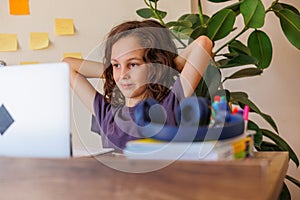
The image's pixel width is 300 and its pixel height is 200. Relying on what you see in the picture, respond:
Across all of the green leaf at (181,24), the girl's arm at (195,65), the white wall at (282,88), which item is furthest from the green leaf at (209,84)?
the white wall at (282,88)

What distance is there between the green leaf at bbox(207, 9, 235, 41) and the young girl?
Answer: 64 centimetres

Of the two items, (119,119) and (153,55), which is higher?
(153,55)

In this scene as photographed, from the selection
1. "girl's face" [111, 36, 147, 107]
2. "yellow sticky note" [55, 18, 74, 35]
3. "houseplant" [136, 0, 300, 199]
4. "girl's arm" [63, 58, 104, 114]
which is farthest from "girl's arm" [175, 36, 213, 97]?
"yellow sticky note" [55, 18, 74, 35]

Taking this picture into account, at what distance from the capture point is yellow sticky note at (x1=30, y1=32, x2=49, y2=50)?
88.9 inches

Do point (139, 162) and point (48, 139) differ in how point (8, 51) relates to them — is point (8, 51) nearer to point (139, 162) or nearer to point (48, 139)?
point (48, 139)

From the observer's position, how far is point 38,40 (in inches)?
89.1

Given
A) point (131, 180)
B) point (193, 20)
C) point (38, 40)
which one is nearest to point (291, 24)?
point (193, 20)

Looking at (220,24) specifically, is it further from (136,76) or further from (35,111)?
(35,111)

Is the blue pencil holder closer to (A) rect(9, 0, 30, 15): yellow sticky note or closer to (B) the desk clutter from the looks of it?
(B) the desk clutter

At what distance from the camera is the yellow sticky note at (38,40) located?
2.26m

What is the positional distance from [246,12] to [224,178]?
1.26 meters

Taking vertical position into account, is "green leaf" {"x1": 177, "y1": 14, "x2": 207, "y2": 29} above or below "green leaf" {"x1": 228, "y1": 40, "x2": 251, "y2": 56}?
above

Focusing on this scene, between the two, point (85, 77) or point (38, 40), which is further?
point (38, 40)

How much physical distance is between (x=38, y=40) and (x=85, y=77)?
1.16m
